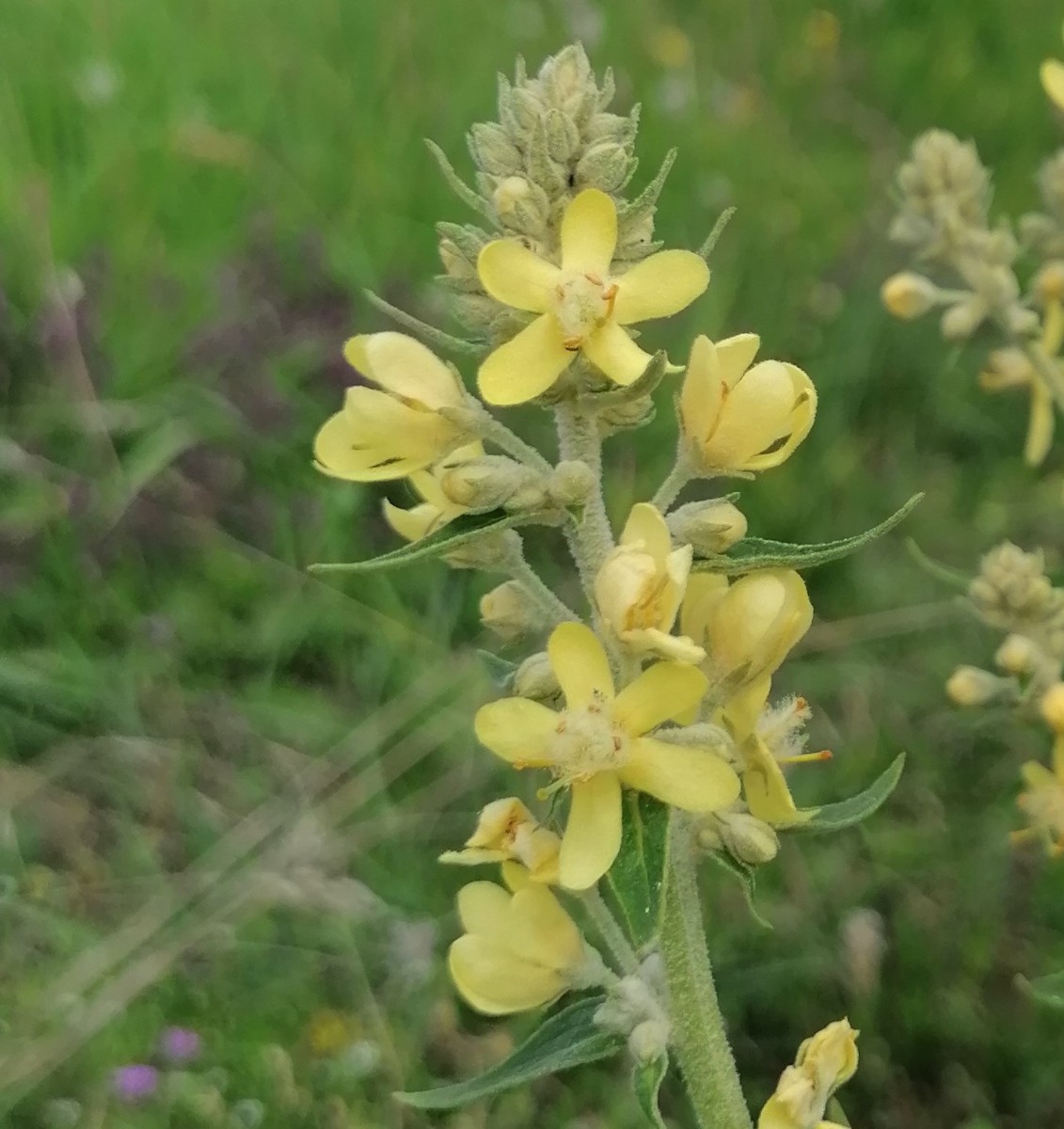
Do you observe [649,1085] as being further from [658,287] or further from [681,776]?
[658,287]

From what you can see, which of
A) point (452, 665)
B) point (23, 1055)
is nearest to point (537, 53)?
point (452, 665)

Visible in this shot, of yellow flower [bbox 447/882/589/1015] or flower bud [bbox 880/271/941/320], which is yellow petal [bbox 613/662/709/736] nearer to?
yellow flower [bbox 447/882/589/1015]

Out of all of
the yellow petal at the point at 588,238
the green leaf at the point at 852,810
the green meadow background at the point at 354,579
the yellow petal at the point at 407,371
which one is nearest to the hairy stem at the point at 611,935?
the green leaf at the point at 852,810

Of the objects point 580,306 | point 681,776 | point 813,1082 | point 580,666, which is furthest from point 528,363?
point 813,1082

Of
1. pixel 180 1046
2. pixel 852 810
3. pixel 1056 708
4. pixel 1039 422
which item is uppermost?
pixel 852 810

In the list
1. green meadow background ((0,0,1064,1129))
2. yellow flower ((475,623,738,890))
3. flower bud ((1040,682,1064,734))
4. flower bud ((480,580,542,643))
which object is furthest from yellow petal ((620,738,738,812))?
green meadow background ((0,0,1064,1129))

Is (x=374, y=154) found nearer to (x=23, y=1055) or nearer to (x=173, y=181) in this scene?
(x=173, y=181)
